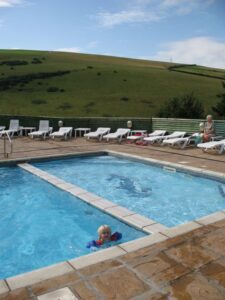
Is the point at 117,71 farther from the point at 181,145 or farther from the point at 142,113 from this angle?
the point at 181,145

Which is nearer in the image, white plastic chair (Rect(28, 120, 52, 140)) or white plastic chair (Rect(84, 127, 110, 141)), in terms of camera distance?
white plastic chair (Rect(84, 127, 110, 141))

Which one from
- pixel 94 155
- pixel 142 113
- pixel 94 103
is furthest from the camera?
pixel 94 103

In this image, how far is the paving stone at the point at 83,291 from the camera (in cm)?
293

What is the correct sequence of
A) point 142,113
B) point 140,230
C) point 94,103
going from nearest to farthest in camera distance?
point 140,230 → point 142,113 → point 94,103

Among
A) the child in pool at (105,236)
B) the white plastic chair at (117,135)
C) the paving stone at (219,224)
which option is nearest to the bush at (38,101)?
the white plastic chair at (117,135)

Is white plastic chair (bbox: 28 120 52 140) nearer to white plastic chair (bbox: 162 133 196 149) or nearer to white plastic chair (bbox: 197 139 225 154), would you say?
white plastic chair (bbox: 162 133 196 149)

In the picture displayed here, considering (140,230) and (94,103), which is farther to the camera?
(94,103)

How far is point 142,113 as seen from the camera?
31406mm

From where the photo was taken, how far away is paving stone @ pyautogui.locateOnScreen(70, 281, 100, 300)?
293 cm

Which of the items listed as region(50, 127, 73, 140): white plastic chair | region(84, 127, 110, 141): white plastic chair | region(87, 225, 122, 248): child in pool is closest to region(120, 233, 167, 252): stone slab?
region(87, 225, 122, 248): child in pool

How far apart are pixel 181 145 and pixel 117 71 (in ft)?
127

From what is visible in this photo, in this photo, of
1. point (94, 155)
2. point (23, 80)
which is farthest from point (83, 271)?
point (23, 80)

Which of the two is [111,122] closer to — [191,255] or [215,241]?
[215,241]

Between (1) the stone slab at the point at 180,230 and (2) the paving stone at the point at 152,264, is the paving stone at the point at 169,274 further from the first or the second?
(1) the stone slab at the point at 180,230
